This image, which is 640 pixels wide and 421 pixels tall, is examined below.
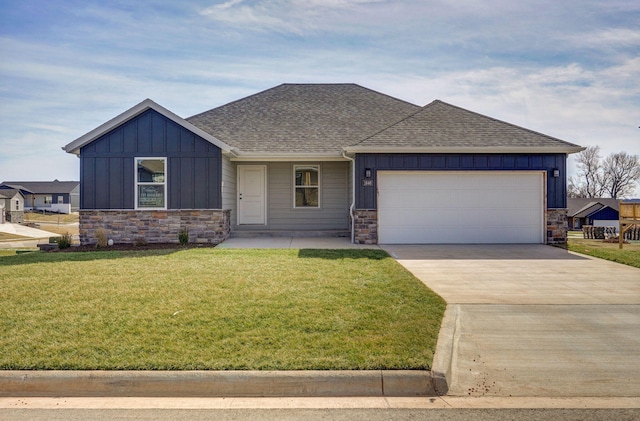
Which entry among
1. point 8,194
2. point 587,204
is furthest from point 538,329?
point 8,194

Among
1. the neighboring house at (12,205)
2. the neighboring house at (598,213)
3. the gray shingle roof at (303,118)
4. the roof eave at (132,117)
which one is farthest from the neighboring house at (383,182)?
the neighboring house at (12,205)

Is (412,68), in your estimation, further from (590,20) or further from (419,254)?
(419,254)

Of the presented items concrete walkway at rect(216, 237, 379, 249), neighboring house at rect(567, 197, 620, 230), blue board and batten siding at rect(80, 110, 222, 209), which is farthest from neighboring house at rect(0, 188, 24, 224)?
neighboring house at rect(567, 197, 620, 230)

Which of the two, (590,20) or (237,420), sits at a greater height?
(590,20)

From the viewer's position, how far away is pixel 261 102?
61.1 ft

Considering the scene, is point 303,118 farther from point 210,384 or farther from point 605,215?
point 605,215

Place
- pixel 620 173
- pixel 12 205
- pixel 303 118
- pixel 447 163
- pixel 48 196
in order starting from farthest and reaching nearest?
pixel 48 196 → pixel 12 205 → pixel 620 173 → pixel 303 118 → pixel 447 163

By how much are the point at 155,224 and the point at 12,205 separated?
57.1 metres

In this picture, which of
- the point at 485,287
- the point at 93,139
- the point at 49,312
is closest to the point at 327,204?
the point at 93,139

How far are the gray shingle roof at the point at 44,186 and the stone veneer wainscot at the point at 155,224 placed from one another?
74.7 m

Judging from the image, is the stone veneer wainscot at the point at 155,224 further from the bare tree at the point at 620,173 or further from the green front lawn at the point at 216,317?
the bare tree at the point at 620,173

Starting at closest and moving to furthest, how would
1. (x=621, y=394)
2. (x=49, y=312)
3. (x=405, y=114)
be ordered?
(x=621, y=394) < (x=49, y=312) < (x=405, y=114)

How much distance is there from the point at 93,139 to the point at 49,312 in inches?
363

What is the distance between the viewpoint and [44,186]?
79375 mm
